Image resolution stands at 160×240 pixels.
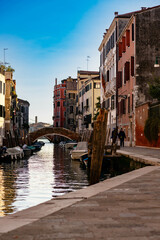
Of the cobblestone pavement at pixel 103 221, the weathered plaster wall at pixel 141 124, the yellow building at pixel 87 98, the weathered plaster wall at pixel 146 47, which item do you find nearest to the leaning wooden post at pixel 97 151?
the cobblestone pavement at pixel 103 221

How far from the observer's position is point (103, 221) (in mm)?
3912

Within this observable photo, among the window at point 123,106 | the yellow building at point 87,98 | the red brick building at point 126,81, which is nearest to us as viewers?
the red brick building at point 126,81

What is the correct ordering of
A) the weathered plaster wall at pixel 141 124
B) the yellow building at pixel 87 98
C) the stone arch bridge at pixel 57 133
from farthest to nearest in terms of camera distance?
the stone arch bridge at pixel 57 133 → the yellow building at pixel 87 98 → the weathered plaster wall at pixel 141 124

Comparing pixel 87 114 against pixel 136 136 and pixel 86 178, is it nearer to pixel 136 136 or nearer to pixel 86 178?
pixel 136 136

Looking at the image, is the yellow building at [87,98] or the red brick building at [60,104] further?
the red brick building at [60,104]

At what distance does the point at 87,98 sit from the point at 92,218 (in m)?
57.7

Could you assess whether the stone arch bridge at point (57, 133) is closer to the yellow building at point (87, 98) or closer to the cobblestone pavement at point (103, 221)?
the yellow building at point (87, 98)

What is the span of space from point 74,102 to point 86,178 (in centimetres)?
6682

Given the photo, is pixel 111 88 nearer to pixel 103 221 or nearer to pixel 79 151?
pixel 79 151

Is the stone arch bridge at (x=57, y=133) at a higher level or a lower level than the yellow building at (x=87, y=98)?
lower

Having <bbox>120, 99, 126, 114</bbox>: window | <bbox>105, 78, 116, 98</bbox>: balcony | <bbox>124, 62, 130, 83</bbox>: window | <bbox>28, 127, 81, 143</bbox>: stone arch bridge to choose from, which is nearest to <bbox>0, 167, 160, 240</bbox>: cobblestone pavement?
<bbox>124, 62, 130, 83</bbox>: window

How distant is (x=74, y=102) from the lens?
83.0 meters

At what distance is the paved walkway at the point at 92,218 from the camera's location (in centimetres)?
335

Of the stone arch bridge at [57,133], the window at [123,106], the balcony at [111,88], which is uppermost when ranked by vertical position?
the balcony at [111,88]
